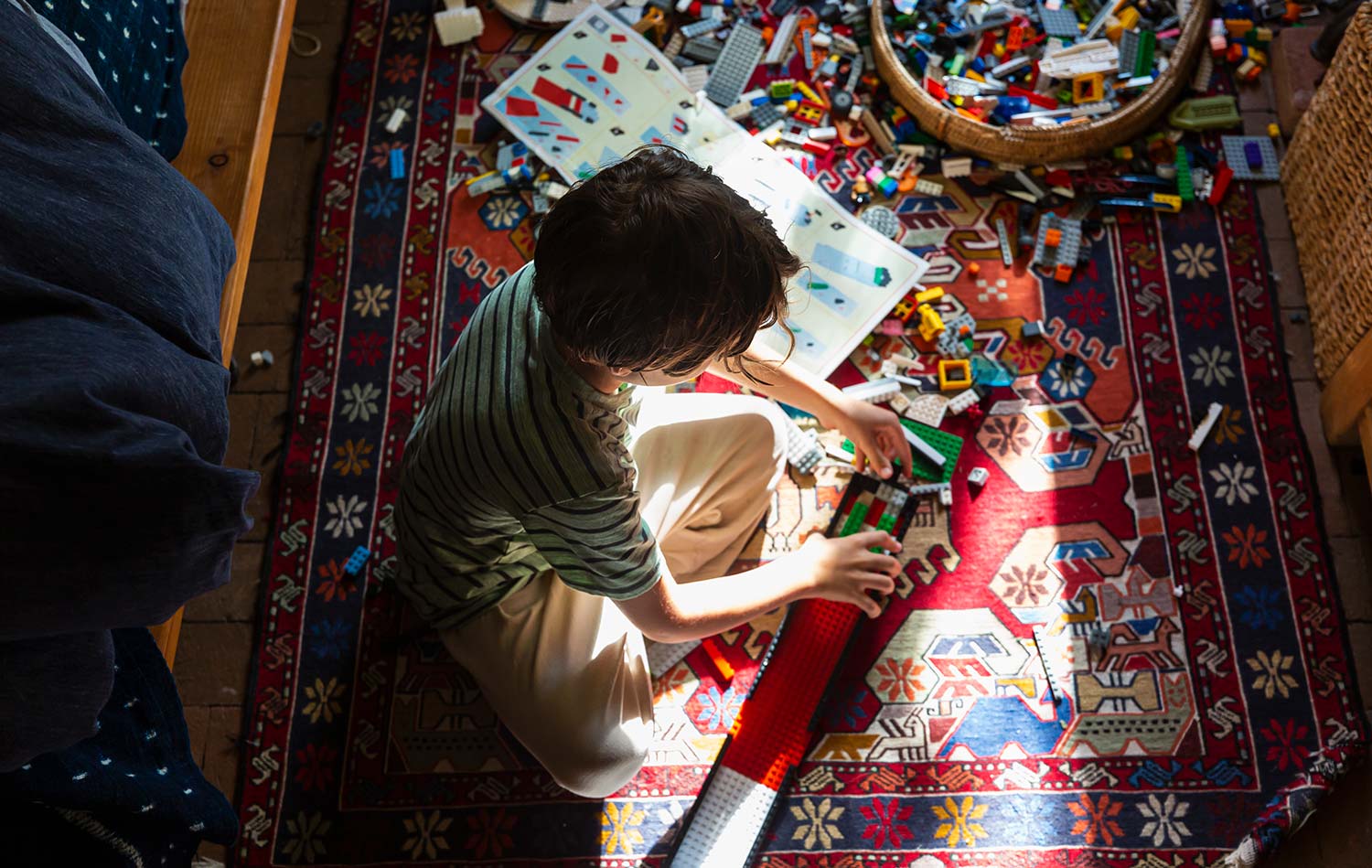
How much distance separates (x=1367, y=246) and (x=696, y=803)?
1.24m

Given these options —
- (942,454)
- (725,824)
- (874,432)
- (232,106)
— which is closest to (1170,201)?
(942,454)

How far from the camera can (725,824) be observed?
1419 millimetres

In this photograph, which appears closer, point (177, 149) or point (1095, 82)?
point (177, 149)

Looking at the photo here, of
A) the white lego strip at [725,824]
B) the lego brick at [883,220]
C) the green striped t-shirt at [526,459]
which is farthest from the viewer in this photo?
the lego brick at [883,220]

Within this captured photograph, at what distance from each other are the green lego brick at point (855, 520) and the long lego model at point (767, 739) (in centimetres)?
13

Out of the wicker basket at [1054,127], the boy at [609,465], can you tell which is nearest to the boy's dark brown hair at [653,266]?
the boy at [609,465]

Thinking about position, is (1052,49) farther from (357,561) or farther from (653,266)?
(357,561)

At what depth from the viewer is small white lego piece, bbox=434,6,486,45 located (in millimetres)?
1882

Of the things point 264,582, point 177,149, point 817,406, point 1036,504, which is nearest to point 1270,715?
point 1036,504

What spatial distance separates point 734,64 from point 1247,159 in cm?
91

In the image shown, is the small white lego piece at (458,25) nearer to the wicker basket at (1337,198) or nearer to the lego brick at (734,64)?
the lego brick at (734,64)

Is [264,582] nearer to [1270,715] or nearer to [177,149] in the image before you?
[177,149]

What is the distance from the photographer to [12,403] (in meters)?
0.74

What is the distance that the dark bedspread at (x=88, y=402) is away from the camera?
752mm
